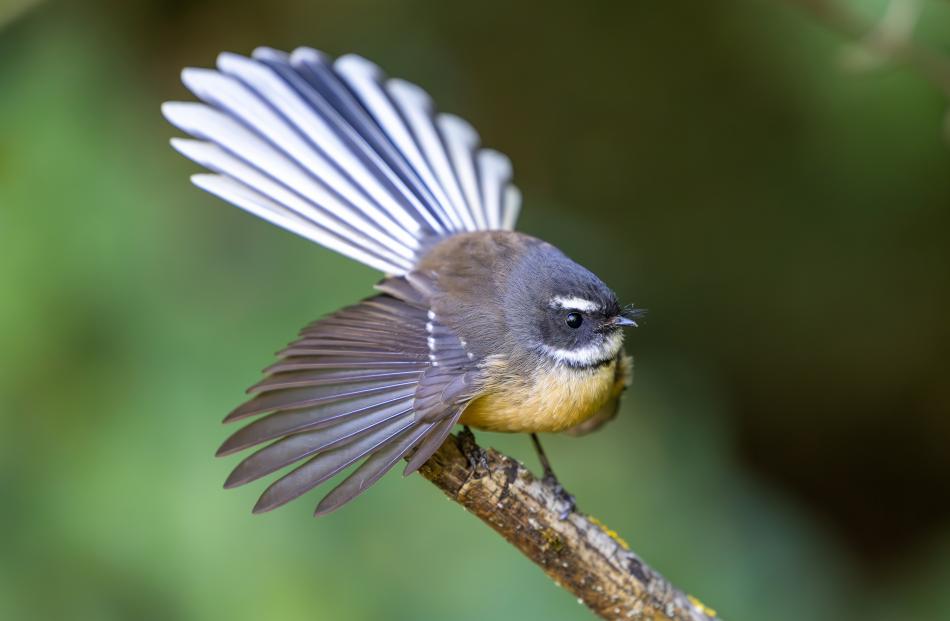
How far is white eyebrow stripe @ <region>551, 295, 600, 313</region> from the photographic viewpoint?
9.61ft

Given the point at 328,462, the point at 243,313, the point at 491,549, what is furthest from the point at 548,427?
the point at 243,313

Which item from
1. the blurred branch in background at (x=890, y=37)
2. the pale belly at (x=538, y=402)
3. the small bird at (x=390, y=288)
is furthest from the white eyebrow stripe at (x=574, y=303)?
the blurred branch in background at (x=890, y=37)

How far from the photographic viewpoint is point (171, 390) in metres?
3.99

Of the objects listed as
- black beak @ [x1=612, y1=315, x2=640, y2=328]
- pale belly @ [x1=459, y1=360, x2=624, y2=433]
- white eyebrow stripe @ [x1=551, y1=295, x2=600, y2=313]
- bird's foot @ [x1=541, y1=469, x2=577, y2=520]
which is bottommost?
bird's foot @ [x1=541, y1=469, x2=577, y2=520]

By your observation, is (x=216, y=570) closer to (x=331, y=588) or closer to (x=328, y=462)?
(x=331, y=588)

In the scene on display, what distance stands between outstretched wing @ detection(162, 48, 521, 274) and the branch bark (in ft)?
2.32

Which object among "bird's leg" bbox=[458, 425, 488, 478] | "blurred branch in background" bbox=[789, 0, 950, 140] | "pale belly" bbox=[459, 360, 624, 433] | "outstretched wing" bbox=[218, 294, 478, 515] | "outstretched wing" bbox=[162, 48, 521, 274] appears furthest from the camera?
"blurred branch in background" bbox=[789, 0, 950, 140]

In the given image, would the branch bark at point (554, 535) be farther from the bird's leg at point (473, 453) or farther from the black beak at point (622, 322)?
the black beak at point (622, 322)

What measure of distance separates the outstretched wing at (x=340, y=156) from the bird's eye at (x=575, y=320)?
20.5 inches

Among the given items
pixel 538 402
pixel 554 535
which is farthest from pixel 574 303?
pixel 554 535

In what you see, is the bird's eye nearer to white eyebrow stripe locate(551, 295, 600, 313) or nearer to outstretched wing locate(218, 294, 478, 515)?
white eyebrow stripe locate(551, 295, 600, 313)

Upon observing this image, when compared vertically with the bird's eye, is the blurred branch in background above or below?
above

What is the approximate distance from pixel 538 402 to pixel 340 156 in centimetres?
103

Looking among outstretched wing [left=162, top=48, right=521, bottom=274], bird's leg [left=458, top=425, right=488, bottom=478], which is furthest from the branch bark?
outstretched wing [left=162, top=48, right=521, bottom=274]
